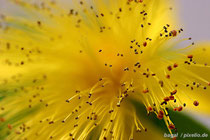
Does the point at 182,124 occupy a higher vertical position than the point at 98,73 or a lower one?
lower

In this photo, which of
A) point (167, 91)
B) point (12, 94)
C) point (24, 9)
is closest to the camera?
point (167, 91)

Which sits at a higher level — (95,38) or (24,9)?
(24,9)

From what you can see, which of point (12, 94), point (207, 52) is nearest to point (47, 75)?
point (12, 94)

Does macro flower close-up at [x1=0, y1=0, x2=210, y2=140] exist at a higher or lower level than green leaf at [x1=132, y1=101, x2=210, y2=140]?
higher

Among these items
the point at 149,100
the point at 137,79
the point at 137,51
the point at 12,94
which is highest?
the point at 12,94

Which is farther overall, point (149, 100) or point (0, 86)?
point (0, 86)

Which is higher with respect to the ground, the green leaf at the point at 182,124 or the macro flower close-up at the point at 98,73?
the macro flower close-up at the point at 98,73

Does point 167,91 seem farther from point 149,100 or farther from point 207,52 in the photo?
point 207,52

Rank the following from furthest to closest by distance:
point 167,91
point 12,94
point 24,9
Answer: point 24,9 < point 12,94 < point 167,91
